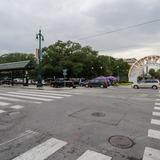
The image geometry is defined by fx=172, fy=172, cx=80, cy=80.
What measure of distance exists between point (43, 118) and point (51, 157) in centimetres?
362

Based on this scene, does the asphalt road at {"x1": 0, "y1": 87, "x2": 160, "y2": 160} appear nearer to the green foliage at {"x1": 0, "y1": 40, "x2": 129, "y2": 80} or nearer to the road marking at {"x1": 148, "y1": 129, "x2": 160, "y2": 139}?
the road marking at {"x1": 148, "y1": 129, "x2": 160, "y2": 139}

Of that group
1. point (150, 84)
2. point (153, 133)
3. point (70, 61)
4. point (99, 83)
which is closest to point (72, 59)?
point (70, 61)

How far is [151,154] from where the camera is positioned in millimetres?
4246

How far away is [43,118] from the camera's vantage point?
754 cm

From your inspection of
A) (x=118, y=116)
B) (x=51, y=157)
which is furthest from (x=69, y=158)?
(x=118, y=116)

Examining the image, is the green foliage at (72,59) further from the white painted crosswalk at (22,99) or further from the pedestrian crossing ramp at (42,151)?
the pedestrian crossing ramp at (42,151)

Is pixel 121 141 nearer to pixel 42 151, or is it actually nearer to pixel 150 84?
pixel 42 151

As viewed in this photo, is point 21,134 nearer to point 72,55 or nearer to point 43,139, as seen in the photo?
point 43,139

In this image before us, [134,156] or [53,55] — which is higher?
[53,55]

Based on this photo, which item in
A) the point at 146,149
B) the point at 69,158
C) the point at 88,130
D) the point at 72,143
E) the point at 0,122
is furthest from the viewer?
the point at 0,122

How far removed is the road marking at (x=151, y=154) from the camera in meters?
4.06

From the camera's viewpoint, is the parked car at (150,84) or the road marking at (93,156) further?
the parked car at (150,84)

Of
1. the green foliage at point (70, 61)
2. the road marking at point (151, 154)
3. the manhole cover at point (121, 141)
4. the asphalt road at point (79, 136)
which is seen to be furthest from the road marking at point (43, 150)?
the green foliage at point (70, 61)

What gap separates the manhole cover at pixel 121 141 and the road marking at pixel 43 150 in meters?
1.39
